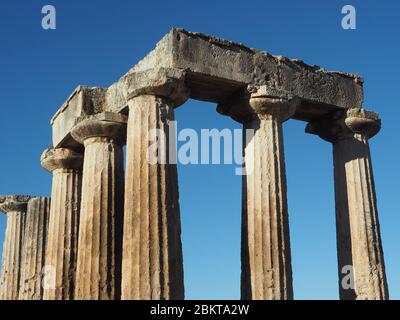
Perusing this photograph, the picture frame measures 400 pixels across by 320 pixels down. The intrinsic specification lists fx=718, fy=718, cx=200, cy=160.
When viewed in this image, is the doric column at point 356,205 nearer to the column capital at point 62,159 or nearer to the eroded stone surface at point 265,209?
the eroded stone surface at point 265,209

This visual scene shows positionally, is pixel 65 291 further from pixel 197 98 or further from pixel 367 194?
pixel 367 194

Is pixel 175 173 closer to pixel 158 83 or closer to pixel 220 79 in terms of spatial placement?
pixel 158 83

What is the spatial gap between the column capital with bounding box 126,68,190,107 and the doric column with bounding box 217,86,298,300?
2.75m

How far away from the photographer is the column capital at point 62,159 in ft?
→ 88.7

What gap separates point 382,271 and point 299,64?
7567mm

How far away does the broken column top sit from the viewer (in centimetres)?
2172

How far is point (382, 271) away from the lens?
2423cm

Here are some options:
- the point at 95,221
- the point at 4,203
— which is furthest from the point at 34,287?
the point at 95,221

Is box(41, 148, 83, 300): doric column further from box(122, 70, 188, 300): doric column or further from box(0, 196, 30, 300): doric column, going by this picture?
box(0, 196, 30, 300): doric column

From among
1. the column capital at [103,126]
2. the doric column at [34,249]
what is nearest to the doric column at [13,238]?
the doric column at [34,249]

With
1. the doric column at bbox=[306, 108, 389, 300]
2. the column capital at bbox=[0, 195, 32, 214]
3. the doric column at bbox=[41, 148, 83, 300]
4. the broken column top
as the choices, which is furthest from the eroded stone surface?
the column capital at bbox=[0, 195, 32, 214]

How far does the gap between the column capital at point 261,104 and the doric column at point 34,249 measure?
12920mm

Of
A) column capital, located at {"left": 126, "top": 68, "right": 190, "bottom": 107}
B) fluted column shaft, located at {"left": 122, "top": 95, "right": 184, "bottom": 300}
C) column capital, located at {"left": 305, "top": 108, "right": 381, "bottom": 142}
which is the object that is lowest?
fluted column shaft, located at {"left": 122, "top": 95, "right": 184, "bottom": 300}

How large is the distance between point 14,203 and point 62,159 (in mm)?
8721
